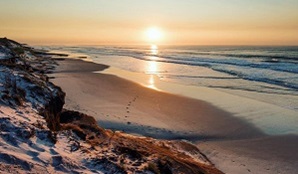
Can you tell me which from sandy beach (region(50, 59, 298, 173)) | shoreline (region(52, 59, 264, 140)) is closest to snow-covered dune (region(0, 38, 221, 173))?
sandy beach (region(50, 59, 298, 173))

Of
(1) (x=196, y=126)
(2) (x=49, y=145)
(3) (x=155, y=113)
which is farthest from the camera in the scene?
(3) (x=155, y=113)

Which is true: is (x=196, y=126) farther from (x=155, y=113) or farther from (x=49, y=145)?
(x=49, y=145)

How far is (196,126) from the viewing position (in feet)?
37.2

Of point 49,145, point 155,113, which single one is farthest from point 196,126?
point 49,145

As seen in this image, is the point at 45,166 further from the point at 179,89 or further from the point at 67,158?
the point at 179,89

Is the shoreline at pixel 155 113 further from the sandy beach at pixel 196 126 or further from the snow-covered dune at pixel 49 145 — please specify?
the snow-covered dune at pixel 49 145

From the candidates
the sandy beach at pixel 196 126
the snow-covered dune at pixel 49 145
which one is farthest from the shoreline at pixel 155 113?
the snow-covered dune at pixel 49 145

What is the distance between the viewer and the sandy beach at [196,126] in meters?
8.47

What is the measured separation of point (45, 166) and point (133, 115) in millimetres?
7947

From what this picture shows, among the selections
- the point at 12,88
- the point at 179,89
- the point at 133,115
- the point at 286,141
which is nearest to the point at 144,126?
the point at 133,115

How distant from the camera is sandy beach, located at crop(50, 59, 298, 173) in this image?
8469mm

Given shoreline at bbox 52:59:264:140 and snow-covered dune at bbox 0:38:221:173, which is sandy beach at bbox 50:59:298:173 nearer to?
shoreline at bbox 52:59:264:140

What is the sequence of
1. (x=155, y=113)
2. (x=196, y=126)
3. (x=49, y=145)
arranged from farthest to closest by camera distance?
1. (x=155, y=113)
2. (x=196, y=126)
3. (x=49, y=145)

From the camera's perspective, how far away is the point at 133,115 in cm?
1234
